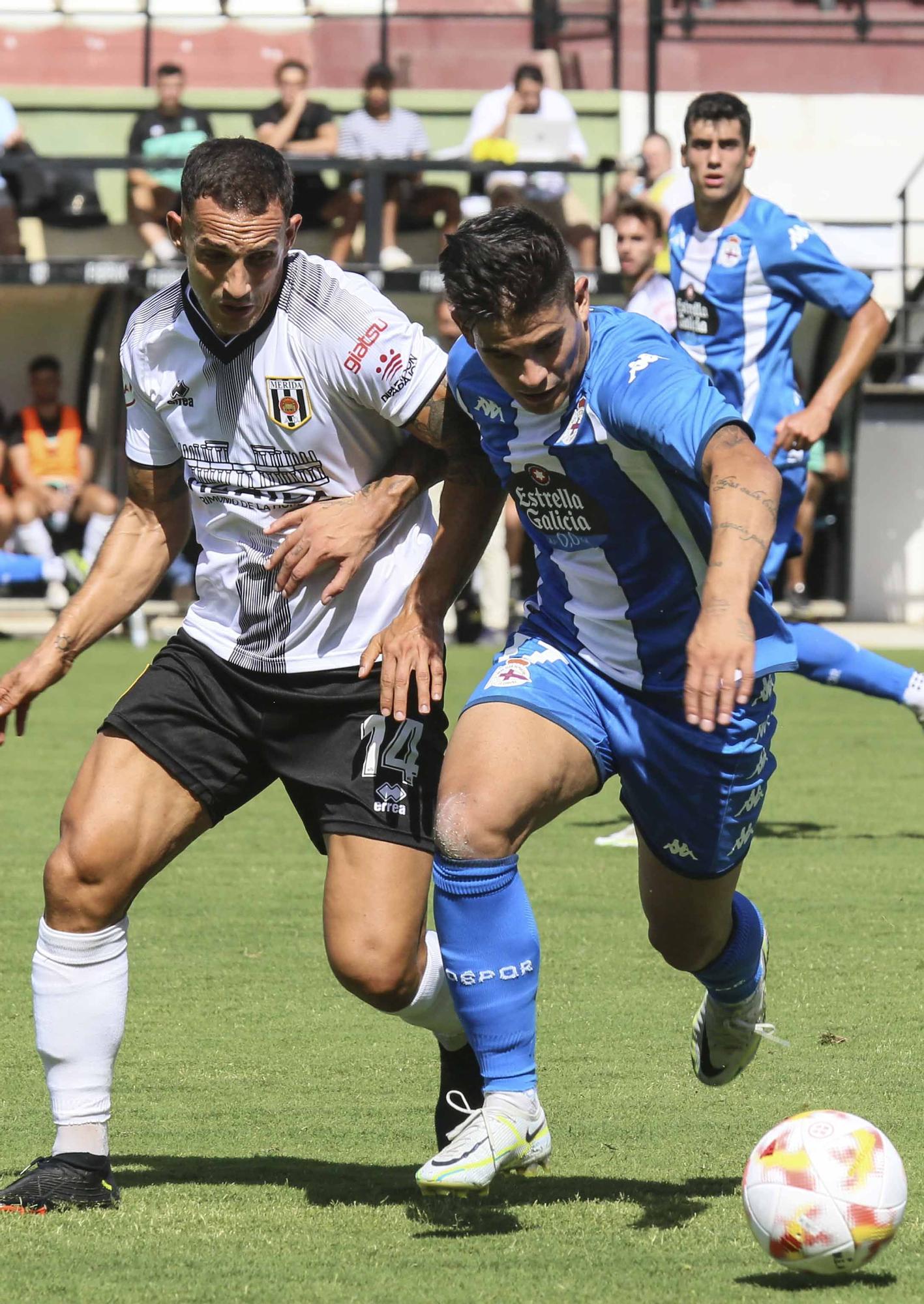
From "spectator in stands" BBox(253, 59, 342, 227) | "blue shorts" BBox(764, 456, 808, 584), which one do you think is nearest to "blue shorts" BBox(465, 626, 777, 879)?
"blue shorts" BBox(764, 456, 808, 584)

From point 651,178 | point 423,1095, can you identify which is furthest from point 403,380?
point 651,178

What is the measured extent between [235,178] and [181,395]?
1.65ft

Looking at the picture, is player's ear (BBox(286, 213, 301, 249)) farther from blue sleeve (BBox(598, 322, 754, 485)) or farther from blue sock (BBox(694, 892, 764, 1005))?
blue sock (BBox(694, 892, 764, 1005))

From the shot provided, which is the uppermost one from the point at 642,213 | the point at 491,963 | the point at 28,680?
the point at 642,213

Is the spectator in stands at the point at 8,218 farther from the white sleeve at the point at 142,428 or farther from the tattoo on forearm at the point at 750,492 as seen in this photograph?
the tattoo on forearm at the point at 750,492

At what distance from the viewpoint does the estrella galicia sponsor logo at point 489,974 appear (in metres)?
3.71

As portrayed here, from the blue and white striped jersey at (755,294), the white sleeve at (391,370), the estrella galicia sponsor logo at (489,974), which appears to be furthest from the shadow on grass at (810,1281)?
the blue and white striped jersey at (755,294)

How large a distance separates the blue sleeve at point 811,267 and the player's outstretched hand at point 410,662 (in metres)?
3.93

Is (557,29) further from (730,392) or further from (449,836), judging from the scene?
(449,836)

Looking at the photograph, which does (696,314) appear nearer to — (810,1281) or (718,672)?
(718,672)

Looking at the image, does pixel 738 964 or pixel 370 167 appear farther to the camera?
pixel 370 167

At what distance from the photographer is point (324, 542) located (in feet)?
13.1

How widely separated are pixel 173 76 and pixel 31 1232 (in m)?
14.0

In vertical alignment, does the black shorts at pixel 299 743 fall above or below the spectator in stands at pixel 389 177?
below
